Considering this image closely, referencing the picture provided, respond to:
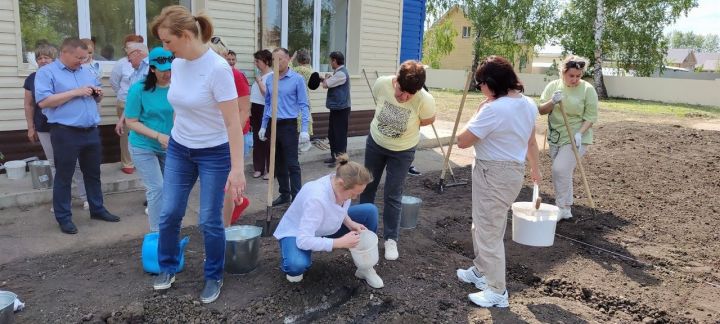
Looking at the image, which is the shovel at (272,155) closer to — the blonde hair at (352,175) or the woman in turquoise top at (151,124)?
the woman in turquoise top at (151,124)

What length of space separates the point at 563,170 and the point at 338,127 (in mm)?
3381

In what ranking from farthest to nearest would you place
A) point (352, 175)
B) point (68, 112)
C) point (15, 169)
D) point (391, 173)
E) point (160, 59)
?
point (15, 169) < point (68, 112) < point (391, 173) < point (160, 59) < point (352, 175)

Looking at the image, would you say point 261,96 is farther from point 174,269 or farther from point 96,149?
point 174,269

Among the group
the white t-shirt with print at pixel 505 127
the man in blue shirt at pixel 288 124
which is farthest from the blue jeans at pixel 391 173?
the man in blue shirt at pixel 288 124

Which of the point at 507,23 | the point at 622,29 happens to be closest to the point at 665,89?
the point at 622,29

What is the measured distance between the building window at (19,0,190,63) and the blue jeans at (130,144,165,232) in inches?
140

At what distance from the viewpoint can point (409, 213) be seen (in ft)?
16.5

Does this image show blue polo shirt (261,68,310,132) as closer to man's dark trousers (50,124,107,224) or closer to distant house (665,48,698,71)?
man's dark trousers (50,124,107,224)

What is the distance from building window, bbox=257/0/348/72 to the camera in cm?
855

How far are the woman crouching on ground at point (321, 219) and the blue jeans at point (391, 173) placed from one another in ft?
2.05

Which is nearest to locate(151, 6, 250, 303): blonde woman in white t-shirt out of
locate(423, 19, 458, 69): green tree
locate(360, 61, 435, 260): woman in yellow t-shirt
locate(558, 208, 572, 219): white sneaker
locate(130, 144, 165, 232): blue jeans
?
locate(130, 144, 165, 232): blue jeans

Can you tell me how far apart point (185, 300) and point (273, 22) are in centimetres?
625

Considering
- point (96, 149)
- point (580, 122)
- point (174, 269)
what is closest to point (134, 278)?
point (174, 269)

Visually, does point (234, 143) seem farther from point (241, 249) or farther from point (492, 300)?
point (492, 300)
